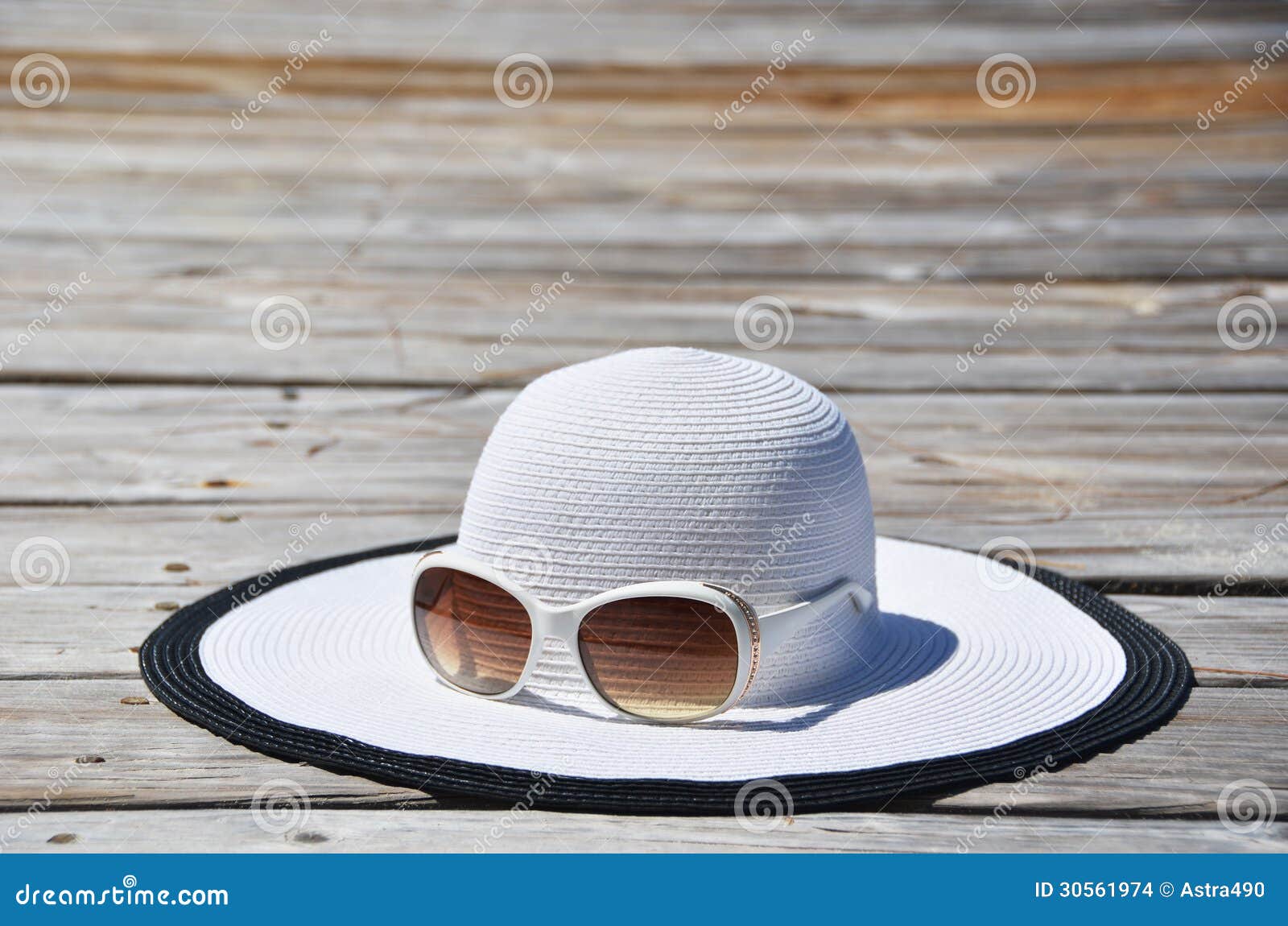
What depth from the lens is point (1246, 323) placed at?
13.3 ft

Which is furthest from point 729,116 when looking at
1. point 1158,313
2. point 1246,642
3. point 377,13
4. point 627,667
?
point 627,667

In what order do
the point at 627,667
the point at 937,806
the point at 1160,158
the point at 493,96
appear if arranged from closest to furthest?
the point at 937,806, the point at 627,667, the point at 1160,158, the point at 493,96

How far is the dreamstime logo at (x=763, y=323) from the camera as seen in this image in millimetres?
3967

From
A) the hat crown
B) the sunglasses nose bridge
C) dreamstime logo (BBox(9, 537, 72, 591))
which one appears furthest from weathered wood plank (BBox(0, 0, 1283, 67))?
the sunglasses nose bridge

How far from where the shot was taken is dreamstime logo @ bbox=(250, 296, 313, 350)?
3.96m

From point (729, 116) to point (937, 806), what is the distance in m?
4.18

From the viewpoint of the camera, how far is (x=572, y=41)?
214 inches

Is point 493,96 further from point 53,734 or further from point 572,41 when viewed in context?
point 53,734
